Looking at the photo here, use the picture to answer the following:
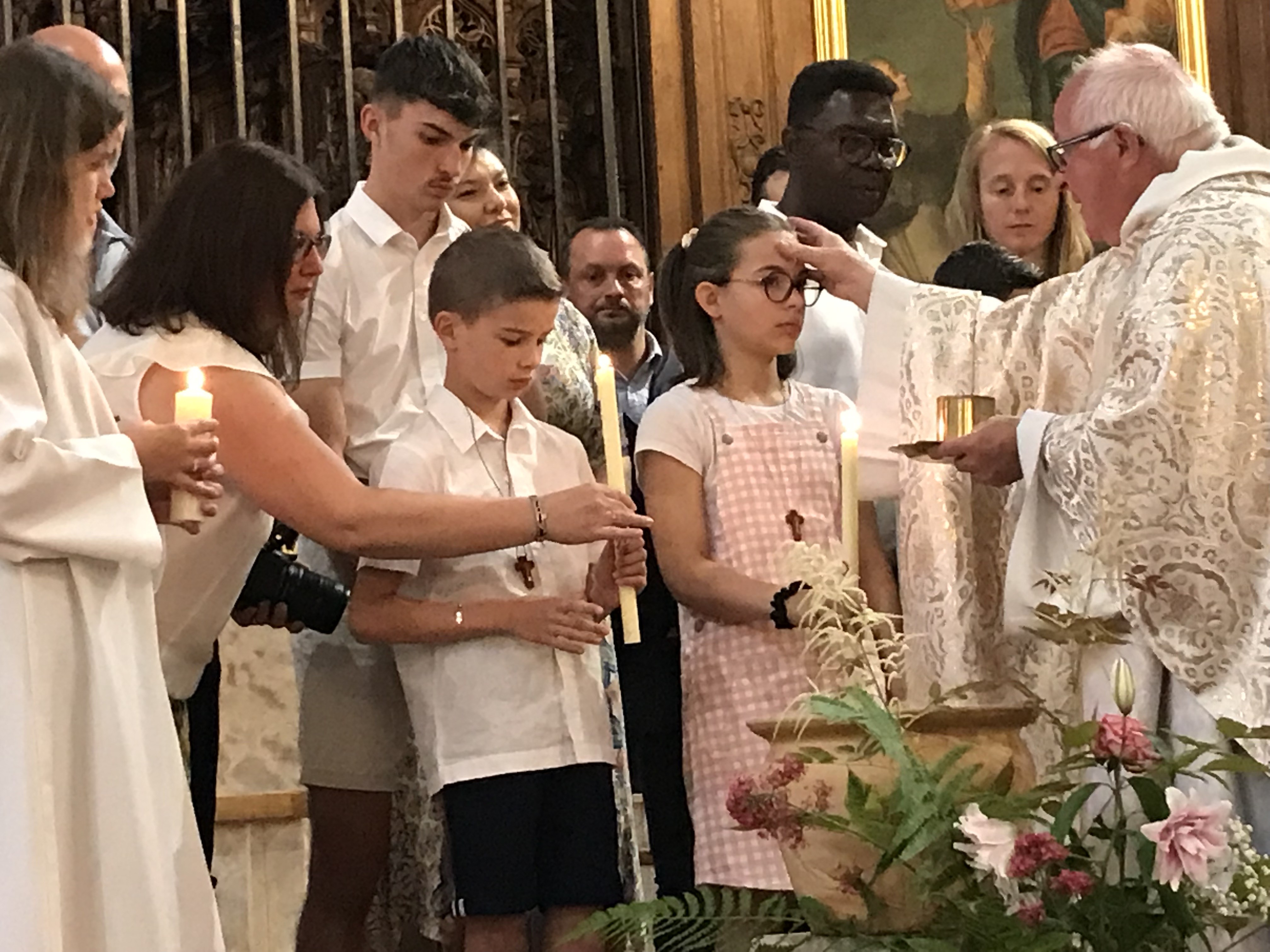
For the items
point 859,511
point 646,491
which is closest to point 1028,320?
point 859,511

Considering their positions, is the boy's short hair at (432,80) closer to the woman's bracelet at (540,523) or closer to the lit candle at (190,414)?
the woman's bracelet at (540,523)

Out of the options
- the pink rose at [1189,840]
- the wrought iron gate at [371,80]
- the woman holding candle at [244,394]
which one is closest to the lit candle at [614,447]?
the woman holding candle at [244,394]

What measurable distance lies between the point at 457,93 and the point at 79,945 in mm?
1675

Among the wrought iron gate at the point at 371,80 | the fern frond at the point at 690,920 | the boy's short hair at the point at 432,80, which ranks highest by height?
the wrought iron gate at the point at 371,80

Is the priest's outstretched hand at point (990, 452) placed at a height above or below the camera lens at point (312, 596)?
above

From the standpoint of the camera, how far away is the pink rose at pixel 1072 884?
2.15 metres

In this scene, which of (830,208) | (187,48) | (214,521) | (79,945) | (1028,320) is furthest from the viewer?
(187,48)

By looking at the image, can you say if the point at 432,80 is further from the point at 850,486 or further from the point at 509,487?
the point at 850,486

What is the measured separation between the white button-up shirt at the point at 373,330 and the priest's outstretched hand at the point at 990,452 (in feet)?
2.95

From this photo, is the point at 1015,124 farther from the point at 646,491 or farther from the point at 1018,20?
the point at 1018,20

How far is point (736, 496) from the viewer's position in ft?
10.0

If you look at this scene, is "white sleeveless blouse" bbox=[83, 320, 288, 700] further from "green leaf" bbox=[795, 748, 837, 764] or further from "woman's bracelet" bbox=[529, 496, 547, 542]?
"green leaf" bbox=[795, 748, 837, 764]

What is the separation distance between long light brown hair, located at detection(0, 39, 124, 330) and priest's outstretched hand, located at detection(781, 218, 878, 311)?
1.26m

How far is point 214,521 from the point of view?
2.64 m
